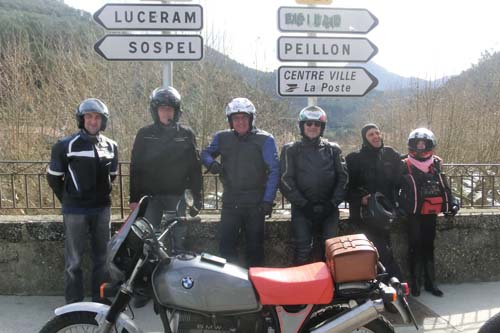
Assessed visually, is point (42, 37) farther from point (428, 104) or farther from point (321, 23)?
point (428, 104)

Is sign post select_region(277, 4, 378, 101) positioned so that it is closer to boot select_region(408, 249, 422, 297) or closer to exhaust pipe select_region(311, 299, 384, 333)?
boot select_region(408, 249, 422, 297)

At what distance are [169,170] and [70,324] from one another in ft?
5.46

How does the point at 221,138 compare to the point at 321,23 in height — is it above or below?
below

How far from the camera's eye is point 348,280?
2688 millimetres

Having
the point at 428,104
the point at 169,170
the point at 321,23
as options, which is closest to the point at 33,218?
the point at 169,170

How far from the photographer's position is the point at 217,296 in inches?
102

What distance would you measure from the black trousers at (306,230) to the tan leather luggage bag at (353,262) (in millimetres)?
1477

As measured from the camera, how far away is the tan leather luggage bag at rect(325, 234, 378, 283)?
2672 millimetres

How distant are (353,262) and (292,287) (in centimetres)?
37

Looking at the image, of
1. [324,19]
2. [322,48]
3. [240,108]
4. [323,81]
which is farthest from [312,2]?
[240,108]

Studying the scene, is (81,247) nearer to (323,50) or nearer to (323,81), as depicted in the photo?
(323,81)

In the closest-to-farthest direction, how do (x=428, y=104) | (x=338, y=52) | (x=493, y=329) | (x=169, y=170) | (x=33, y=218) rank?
1. (x=493, y=329)
2. (x=169, y=170)
3. (x=33, y=218)
4. (x=338, y=52)
5. (x=428, y=104)

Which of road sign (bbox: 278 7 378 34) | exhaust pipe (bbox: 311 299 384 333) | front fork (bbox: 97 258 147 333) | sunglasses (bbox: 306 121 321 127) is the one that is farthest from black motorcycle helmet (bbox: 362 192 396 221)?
front fork (bbox: 97 258 147 333)

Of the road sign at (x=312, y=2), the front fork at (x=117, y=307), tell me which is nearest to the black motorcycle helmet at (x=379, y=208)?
the road sign at (x=312, y=2)
